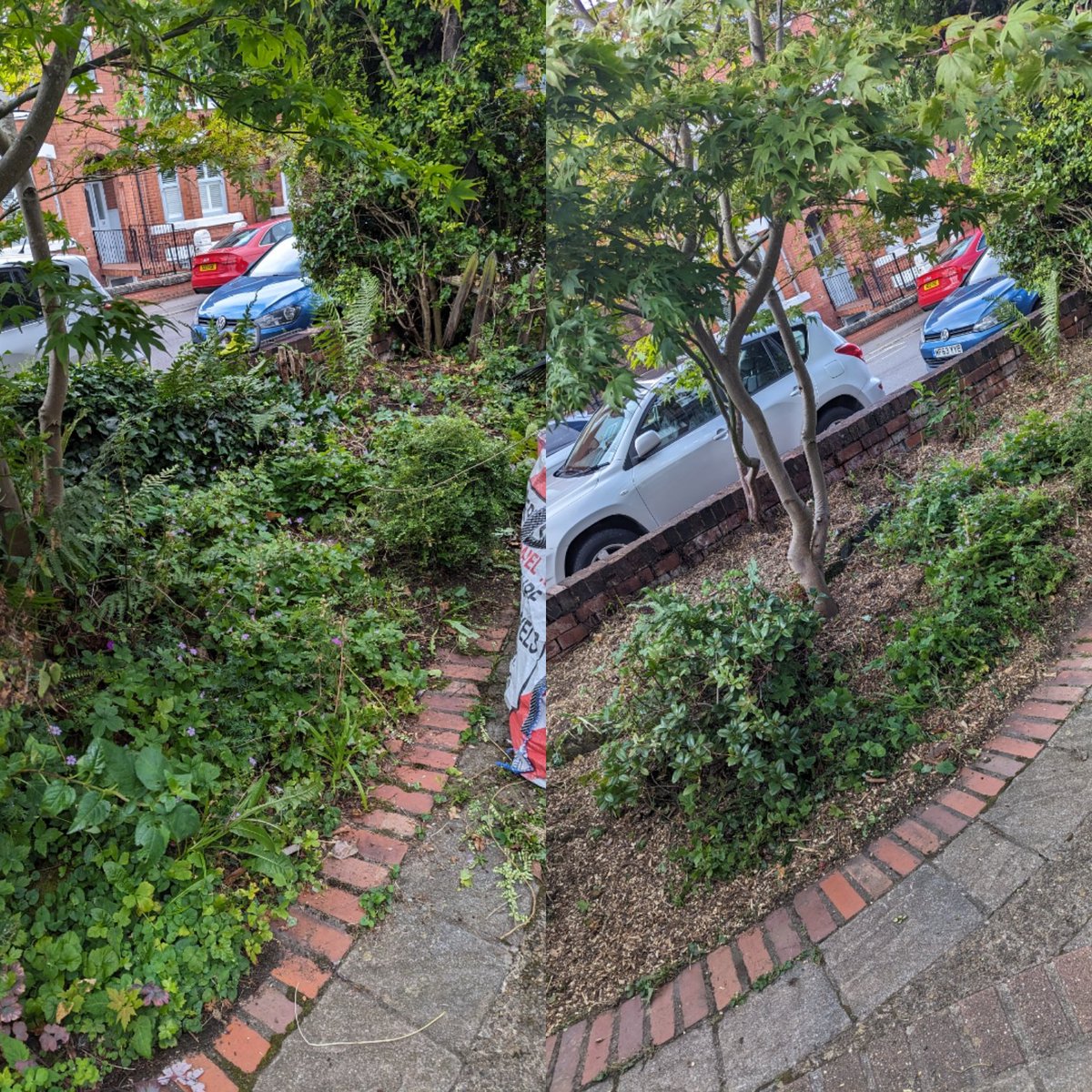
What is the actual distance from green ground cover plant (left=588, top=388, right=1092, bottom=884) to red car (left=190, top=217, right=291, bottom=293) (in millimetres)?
1201

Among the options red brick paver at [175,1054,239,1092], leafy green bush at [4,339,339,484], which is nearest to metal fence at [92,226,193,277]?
leafy green bush at [4,339,339,484]

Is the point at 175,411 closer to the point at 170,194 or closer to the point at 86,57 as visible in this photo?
the point at 170,194

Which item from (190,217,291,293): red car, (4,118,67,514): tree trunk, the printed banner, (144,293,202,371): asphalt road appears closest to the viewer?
the printed banner

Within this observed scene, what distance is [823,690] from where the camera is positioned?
1.39 metres

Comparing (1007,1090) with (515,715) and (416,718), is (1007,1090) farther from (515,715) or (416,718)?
(416,718)

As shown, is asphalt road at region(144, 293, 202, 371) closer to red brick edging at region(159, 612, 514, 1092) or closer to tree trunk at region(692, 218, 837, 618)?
red brick edging at region(159, 612, 514, 1092)

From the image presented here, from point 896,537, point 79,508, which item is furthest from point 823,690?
point 79,508

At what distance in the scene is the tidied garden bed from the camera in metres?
1.27

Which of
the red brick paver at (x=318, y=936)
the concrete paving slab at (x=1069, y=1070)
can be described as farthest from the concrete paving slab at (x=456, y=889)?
the concrete paving slab at (x=1069, y=1070)

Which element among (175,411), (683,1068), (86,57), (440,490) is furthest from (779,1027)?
(86,57)

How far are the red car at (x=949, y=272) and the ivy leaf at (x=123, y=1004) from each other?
1.60 m

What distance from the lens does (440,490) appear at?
2.24 m

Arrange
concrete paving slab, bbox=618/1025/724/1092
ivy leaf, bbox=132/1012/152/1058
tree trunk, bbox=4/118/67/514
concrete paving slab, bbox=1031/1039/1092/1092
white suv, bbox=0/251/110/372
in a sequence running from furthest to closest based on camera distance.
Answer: tree trunk, bbox=4/118/67/514
white suv, bbox=0/251/110/372
ivy leaf, bbox=132/1012/152/1058
concrete paving slab, bbox=618/1025/724/1092
concrete paving slab, bbox=1031/1039/1092/1092

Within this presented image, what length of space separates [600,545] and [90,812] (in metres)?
0.92
